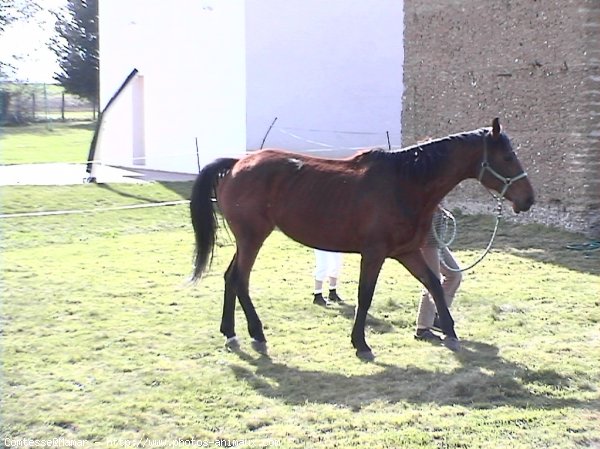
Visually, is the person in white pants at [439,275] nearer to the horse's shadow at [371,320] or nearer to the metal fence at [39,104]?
the horse's shadow at [371,320]

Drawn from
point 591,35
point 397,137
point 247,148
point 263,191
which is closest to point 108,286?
point 263,191

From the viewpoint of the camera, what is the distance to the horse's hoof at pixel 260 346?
21.5 ft

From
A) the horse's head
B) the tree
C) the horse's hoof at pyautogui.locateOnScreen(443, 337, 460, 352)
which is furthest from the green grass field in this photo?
the tree

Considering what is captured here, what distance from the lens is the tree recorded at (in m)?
43.6

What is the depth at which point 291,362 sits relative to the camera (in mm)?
6297

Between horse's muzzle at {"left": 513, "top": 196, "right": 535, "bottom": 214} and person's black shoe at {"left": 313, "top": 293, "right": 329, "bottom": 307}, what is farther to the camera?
person's black shoe at {"left": 313, "top": 293, "right": 329, "bottom": 307}

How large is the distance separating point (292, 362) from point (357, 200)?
1.30 metres

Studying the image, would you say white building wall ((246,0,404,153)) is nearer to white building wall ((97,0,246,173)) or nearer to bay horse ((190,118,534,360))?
white building wall ((97,0,246,173))

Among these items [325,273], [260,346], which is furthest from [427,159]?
[325,273]

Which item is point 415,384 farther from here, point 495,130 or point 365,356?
point 495,130

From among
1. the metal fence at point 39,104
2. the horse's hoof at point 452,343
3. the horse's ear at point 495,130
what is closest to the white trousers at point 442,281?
the horse's hoof at point 452,343

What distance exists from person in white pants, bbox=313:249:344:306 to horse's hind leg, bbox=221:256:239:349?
152 centimetres

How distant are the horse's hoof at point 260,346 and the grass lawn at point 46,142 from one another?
68.1ft

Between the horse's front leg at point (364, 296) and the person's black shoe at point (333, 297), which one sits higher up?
the horse's front leg at point (364, 296)
